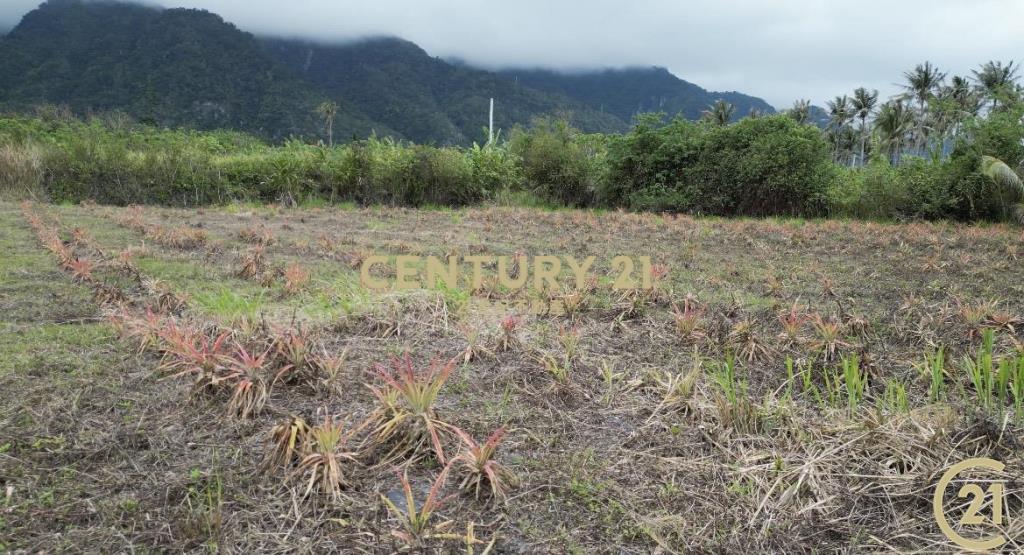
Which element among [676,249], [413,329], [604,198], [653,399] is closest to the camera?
[653,399]

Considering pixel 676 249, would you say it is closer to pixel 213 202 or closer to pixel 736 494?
pixel 736 494

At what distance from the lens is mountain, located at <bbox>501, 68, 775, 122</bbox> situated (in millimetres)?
100000

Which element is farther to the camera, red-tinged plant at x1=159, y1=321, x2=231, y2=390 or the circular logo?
red-tinged plant at x1=159, y1=321, x2=231, y2=390

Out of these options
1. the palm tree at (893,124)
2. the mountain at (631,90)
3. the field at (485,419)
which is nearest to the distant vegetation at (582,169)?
the field at (485,419)

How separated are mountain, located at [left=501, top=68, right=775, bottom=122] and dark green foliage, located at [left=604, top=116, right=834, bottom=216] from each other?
78689 mm

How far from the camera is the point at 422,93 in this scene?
62.9 meters

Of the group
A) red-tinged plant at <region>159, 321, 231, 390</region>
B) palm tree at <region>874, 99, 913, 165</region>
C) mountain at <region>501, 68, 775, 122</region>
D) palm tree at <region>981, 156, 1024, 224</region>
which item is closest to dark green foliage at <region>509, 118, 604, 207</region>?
palm tree at <region>981, 156, 1024, 224</region>

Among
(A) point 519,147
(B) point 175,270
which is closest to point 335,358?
(B) point 175,270

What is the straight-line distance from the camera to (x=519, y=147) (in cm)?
1625

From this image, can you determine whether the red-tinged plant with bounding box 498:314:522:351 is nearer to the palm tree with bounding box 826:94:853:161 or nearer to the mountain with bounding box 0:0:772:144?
the mountain with bounding box 0:0:772:144

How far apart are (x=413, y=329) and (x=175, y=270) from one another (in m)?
2.89

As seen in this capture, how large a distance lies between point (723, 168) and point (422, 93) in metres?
55.7

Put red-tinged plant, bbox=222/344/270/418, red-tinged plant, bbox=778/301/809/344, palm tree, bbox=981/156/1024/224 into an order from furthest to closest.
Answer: palm tree, bbox=981/156/1024/224 < red-tinged plant, bbox=778/301/809/344 < red-tinged plant, bbox=222/344/270/418

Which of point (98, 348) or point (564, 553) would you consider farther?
point (98, 348)
